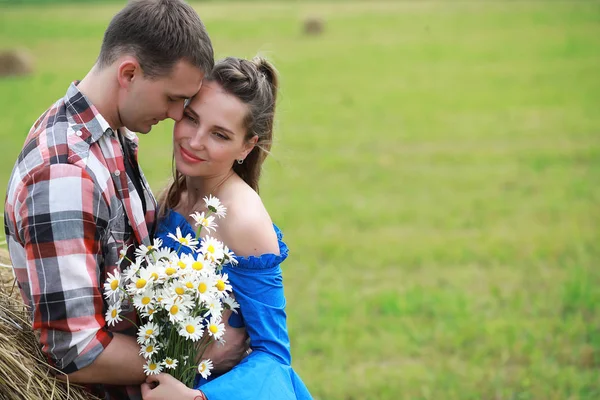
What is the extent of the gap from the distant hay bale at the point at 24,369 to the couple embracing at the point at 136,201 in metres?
0.10

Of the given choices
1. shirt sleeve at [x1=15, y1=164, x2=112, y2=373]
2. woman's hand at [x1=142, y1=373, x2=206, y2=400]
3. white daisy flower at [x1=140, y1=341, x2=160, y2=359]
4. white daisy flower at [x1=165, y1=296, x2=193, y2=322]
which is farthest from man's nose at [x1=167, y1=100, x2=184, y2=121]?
woman's hand at [x1=142, y1=373, x2=206, y2=400]

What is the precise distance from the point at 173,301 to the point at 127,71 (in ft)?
2.83

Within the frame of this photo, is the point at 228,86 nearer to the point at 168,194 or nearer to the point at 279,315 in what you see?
the point at 168,194

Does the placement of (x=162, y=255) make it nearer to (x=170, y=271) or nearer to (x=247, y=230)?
(x=170, y=271)

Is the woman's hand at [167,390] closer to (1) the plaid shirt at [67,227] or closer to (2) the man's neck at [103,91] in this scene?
(1) the plaid shirt at [67,227]

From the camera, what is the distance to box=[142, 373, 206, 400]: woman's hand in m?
2.79

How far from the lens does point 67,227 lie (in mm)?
2602

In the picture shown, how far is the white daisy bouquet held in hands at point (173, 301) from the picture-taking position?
105 inches

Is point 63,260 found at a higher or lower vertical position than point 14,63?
lower

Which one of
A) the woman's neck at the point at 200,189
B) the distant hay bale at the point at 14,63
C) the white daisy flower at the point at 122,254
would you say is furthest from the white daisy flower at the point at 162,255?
the distant hay bale at the point at 14,63

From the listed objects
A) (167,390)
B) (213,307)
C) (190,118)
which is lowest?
(167,390)

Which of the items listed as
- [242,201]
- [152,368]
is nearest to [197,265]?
[152,368]

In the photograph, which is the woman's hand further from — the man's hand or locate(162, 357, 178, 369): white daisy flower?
the man's hand

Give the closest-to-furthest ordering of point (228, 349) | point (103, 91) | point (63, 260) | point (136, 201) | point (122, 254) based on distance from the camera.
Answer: point (63, 260), point (122, 254), point (103, 91), point (136, 201), point (228, 349)
